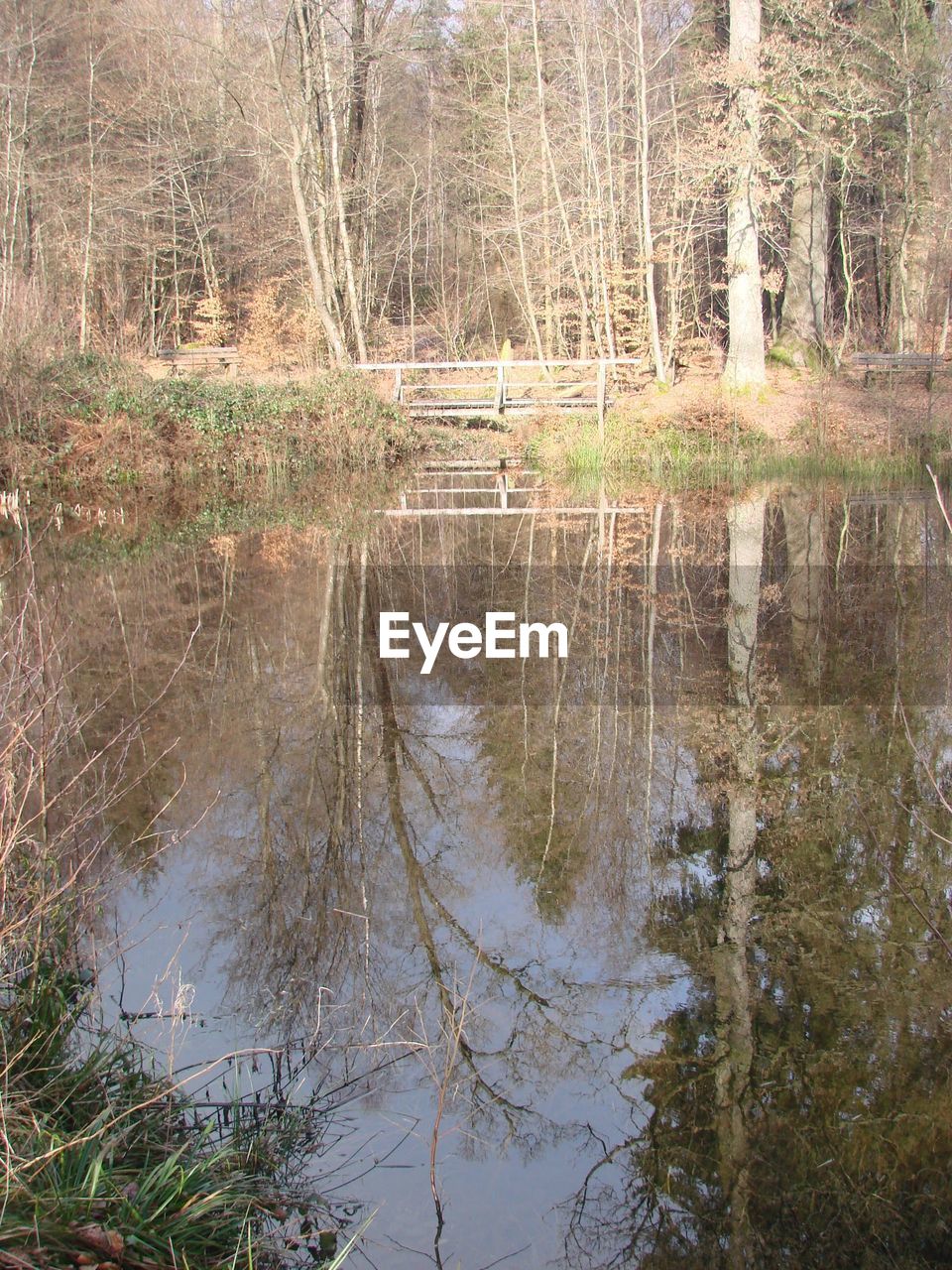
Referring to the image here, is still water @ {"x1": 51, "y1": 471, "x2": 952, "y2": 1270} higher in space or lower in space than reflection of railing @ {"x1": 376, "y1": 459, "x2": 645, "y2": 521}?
lower

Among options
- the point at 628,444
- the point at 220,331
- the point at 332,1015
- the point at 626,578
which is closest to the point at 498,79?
the point at 220,331

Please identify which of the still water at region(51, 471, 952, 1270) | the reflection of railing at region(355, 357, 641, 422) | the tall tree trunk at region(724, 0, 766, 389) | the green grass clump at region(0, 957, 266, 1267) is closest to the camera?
the green grass clump at region(0, 957, 266, 1267)

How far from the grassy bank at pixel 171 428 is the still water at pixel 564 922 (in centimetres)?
Result: 666

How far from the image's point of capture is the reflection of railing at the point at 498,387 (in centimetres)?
1927

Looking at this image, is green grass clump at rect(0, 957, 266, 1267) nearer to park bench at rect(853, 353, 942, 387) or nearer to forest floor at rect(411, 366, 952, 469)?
forest floor at rect(411, 366, 952, 469)

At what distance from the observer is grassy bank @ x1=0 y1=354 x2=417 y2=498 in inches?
572

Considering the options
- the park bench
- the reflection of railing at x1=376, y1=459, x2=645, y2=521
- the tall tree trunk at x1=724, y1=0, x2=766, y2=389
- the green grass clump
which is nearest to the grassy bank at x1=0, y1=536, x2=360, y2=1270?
the green grass clump

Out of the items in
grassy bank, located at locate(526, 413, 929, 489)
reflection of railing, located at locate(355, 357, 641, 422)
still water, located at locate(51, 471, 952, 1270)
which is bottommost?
still water, located at locate(51, 471, 952, 1270)

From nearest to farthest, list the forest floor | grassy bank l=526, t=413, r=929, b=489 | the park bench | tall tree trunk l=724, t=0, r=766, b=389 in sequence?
grassy bank l=526, t=413, r=929, b=489
the forest floor
tall tree trunk l=724, t=0, r=766, b=389
the park bench

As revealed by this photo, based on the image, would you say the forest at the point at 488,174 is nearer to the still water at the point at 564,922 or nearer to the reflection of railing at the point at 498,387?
the reflection of railing at the point at 498,387

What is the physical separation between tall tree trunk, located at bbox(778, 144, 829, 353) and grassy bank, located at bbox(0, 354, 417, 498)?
8081 mm

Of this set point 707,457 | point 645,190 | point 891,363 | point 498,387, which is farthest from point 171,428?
point 891,363

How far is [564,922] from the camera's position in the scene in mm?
4336

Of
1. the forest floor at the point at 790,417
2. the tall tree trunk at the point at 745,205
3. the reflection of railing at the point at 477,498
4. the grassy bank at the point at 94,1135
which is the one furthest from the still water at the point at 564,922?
the tall tree trunk at the point at 745,205
